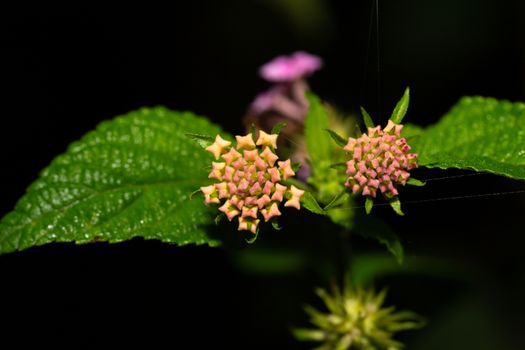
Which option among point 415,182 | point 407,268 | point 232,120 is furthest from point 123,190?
point 232,120

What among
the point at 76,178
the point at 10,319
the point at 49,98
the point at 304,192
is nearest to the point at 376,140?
the point at 304,192

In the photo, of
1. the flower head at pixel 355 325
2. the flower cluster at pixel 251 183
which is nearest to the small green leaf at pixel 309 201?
the flower cluster at pixel 251 183

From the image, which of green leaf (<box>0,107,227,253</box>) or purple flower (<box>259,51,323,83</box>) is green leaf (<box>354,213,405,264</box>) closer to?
green leaf (<box>0,107,227,253</box>)

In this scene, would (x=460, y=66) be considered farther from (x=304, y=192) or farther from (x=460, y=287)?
(x=304, y=192)

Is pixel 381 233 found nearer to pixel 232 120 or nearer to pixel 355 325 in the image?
pixel 355 325

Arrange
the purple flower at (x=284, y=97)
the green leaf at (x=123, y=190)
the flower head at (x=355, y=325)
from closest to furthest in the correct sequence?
the green leaf at (x=123, y=190)
the flower head at (x=355, y=325)
the purple flower at (x=284, y=97)

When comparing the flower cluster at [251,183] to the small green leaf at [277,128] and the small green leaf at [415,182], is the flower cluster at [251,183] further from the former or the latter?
the small green leaf at [415,182]

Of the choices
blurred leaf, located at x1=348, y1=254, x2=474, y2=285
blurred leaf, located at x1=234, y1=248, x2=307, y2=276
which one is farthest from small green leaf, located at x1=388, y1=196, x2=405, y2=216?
blurred leaf, located at x1=234, y1=248, x2=307, y2=276
